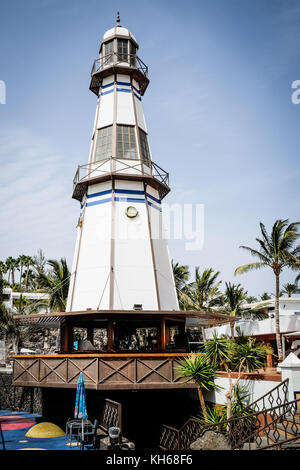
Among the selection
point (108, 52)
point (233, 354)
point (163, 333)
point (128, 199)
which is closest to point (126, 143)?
point (128, 199)

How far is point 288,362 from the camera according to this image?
12.9m

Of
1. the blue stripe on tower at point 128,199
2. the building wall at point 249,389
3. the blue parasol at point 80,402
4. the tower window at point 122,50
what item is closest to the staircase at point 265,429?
the building wall at point 249,389

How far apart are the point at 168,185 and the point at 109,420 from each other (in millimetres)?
14249

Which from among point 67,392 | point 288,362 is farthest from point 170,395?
point 288,362

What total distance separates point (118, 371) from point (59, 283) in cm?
1987

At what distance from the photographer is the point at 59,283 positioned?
36156 mm

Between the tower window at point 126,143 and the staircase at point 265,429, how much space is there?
50.0ft

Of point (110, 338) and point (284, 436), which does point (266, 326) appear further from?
point (284, 436)

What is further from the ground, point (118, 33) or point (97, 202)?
point (118, 33)

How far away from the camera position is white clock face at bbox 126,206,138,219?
23.6 m

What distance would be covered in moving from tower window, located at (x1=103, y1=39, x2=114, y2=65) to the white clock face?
10.8 meters

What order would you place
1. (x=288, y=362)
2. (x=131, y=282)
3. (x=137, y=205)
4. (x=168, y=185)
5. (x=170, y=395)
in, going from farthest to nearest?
(x=168, y=185), (x=137, y=205), (x=131, y=282), (x=170, y=395), (x=288, y=362)
